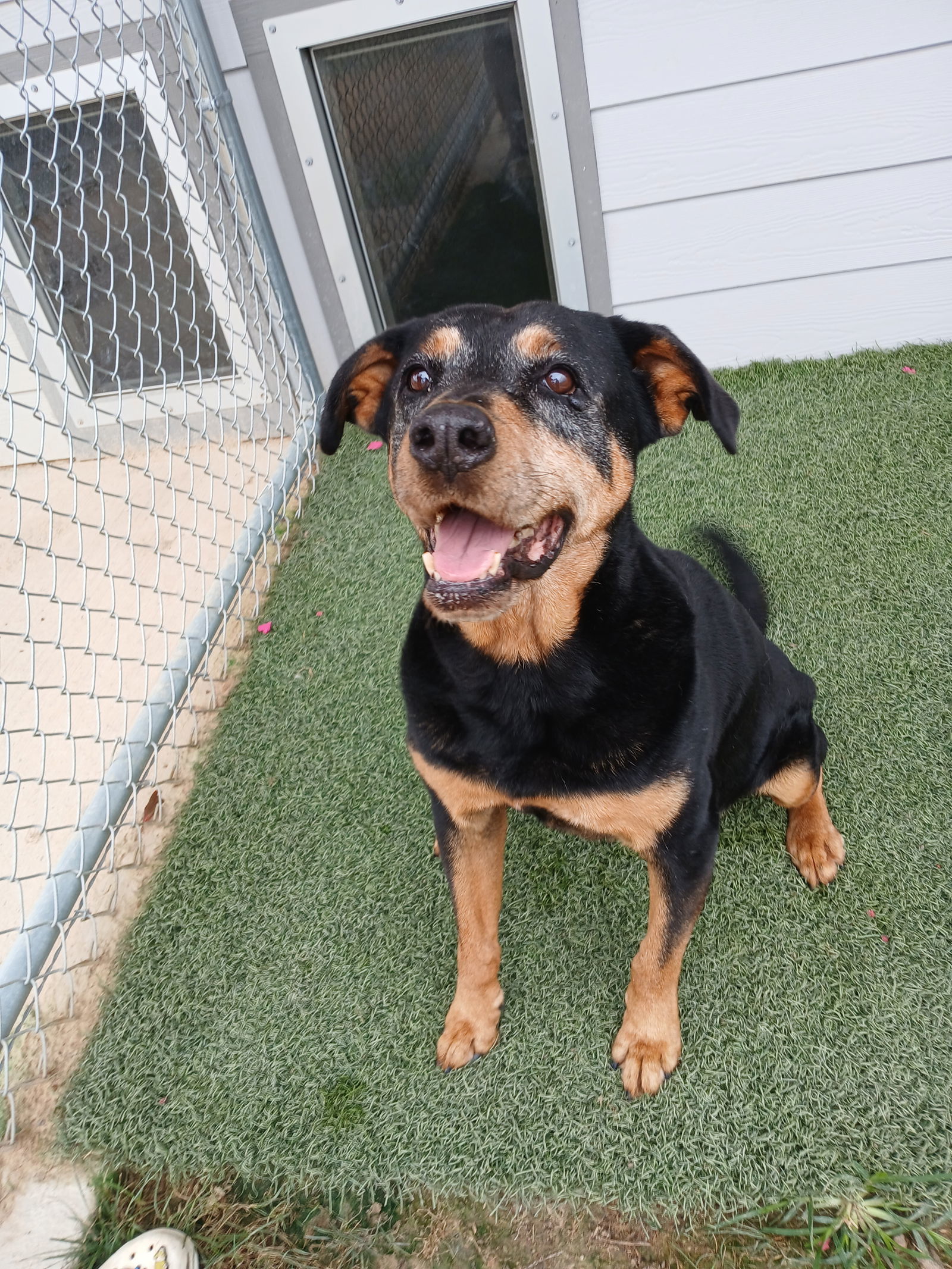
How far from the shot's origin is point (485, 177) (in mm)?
4184

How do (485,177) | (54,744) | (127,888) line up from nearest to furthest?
(127,888) < (54,744) < (485,177)

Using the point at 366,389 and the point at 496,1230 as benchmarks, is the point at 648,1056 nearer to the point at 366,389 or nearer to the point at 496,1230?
the point at 496,1230

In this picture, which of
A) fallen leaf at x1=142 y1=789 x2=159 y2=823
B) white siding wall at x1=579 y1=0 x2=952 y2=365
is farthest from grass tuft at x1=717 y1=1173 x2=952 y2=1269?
white siding wall at x1=579 y1=0 x2=952 y2=365

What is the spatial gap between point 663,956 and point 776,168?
3.71 m

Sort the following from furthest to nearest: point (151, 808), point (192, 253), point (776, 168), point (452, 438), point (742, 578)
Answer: point (192, 253) < point (776, 168) < point (151, 808) < point (742, 578) < point (452, 438)

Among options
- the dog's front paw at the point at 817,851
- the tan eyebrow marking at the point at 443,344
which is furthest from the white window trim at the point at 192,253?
the dog's front paw at the point at 817,851

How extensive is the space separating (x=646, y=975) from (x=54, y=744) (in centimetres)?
239

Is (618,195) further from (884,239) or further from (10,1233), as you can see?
(10,1233)

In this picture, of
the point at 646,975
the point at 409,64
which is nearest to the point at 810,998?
the point at 646,975

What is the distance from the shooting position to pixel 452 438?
4.59 feet

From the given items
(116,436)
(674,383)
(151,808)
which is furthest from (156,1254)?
(116,436)

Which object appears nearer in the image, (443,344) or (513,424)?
(513,424)

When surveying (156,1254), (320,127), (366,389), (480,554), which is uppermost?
(320,127)

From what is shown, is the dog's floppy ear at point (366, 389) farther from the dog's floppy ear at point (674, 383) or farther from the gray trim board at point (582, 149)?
the gray trim board at point (582, 149)
